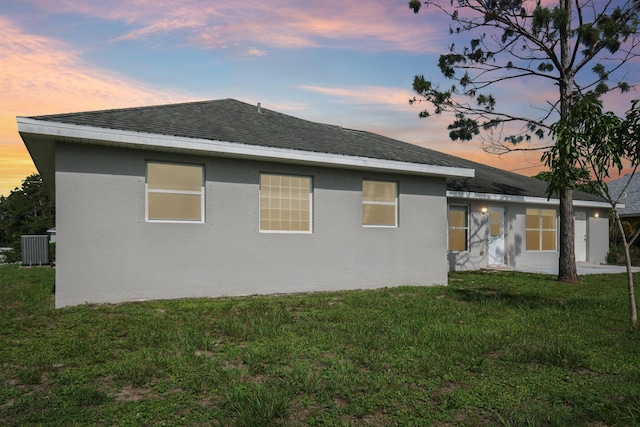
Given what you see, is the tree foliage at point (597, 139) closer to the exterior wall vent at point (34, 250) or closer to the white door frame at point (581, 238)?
the white door frame at point (581, 238)

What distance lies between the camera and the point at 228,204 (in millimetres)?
10617

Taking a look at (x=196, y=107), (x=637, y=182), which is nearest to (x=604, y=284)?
(x=196, y=107)

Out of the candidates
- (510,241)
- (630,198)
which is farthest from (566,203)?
(630,198)

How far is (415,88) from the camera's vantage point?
53.5 feet

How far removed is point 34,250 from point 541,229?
23.0 meters

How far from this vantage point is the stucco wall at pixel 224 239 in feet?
30.1

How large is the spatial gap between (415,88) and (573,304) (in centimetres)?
920

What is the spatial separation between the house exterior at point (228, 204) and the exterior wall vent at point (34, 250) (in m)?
8.68

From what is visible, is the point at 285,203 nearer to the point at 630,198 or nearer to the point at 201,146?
the point at 201,146

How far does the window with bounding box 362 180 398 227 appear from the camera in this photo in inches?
496

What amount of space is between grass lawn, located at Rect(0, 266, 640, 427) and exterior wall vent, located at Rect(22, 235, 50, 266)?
13851 mm

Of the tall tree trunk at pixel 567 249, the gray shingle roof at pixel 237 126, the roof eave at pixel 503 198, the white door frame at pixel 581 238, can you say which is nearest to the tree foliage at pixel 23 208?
the gray shingle roof at pixel 237 126

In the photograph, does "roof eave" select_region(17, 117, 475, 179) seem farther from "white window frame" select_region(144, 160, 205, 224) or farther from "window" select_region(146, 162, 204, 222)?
"window" select_region(146, 162, 204, 222)

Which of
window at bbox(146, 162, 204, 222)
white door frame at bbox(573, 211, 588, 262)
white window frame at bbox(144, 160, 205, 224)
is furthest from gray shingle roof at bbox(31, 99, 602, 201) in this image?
white door frame at bbox(573, 211, 588, 262)
